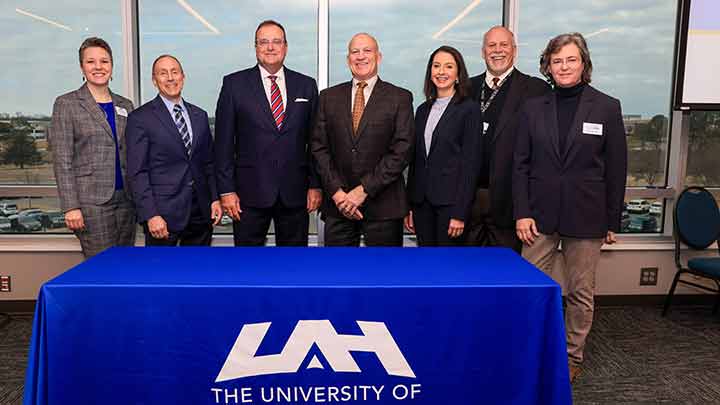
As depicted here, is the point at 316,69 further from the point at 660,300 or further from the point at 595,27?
the point at 660,300

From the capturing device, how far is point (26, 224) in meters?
3.74

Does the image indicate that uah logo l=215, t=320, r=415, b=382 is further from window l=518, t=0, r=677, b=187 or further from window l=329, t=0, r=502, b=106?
window l=518, t=0, r=677, b=187

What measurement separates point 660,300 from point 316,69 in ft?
9.54

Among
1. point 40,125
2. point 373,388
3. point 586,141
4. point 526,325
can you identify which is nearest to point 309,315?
point 373,388

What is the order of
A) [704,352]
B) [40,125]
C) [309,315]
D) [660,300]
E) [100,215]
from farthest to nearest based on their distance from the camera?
1. [660,300]
2. [40,125]
3. [704,352]
4. [100,215]
5. [309,315]

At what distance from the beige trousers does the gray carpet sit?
0.23 metres

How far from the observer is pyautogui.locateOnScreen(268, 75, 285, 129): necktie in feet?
9.19

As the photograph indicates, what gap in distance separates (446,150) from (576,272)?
2.74ft

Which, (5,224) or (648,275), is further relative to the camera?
(648,275)

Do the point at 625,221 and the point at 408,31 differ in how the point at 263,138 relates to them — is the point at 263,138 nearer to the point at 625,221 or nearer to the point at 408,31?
the point at 408,31

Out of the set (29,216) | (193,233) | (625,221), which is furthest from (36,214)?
(625,221)

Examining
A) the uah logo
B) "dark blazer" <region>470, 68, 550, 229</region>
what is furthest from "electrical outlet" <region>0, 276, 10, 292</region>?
"dark blazer" <region>470, 68, 550, 229</region>

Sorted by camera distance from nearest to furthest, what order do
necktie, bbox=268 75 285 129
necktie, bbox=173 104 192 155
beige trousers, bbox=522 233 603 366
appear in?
beige trousers, bbox=522 233 603 366 → necktie, bbox=173 104 192 155 → necktie, bbox=268 75 285 129

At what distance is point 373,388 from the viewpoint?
1671 millimetres
